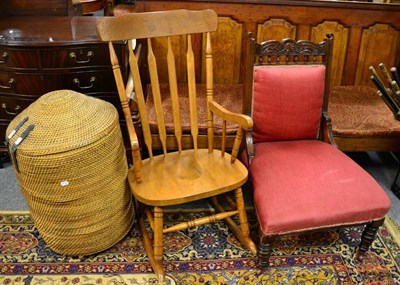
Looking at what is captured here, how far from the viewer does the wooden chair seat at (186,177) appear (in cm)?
167

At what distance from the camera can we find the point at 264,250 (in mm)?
1713

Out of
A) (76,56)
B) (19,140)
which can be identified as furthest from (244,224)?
(76,56)

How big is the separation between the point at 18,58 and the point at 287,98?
4.76 feet

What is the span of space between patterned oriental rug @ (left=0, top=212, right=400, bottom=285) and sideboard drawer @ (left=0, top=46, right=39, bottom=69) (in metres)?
0.87

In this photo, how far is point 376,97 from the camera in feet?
8.28

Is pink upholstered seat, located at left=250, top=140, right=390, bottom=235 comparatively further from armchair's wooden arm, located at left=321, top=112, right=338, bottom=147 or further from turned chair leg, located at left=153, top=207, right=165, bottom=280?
turned chair leg, located at left=153, top=207, right=165, bottom=280

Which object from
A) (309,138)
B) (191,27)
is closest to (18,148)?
(191,27)

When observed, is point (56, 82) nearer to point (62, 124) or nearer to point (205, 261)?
point (62, 124)

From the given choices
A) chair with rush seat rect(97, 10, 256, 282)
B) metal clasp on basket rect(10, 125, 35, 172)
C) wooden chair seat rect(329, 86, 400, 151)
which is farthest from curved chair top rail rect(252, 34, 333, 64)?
metal clasp on basket rect(10, 125, 35, 172)

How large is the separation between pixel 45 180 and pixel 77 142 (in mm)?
226

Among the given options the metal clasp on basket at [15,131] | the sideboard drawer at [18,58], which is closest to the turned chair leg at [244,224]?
the metal clasp on basket at [15,131]

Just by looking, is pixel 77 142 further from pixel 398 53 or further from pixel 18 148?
pixel 398 53

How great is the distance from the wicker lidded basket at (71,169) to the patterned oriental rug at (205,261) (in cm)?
→ 11

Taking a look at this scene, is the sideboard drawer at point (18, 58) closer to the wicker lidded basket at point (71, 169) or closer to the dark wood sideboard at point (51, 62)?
the dark wood sideboard at point (51, 62)
